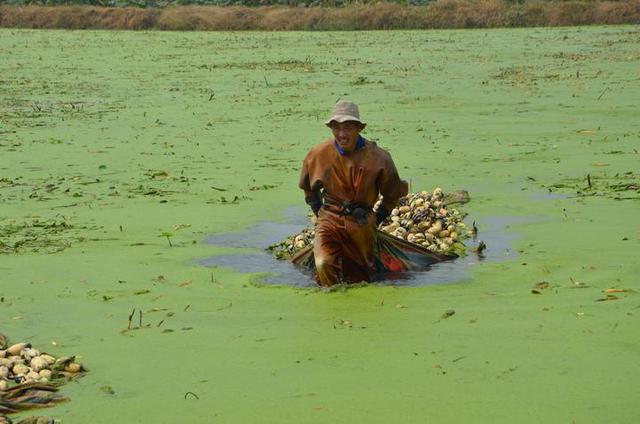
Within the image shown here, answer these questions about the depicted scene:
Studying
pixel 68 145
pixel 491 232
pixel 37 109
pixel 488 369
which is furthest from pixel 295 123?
pixel 488 369

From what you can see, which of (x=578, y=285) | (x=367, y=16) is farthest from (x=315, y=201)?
(x=367, y=16)

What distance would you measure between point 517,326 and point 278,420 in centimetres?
137

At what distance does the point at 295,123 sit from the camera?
11109mm

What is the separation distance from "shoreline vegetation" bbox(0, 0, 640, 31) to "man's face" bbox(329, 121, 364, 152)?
674 inches

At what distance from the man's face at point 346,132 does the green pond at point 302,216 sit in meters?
0.71

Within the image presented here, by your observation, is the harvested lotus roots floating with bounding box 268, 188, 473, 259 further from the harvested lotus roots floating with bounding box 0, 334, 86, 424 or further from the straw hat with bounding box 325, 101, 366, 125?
the harvested lotus roots floating with bounding box 0, 334, 86, 424

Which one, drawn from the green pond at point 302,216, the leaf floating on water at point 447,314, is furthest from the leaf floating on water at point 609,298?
the leaf floating on water at point 447,314

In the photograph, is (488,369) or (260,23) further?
(260,23)

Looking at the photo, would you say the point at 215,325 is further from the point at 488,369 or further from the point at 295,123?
the point at 295,123

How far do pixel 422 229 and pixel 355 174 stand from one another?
116 centimetres

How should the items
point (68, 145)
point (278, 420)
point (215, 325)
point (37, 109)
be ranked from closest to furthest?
point (278, 420) → point (215, 325) → point (68, 145) → point (37, 109)

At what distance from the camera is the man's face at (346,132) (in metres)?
5.46

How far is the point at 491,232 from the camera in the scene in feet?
22.4

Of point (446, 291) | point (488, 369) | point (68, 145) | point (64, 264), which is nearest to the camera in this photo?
point (488, 369)
